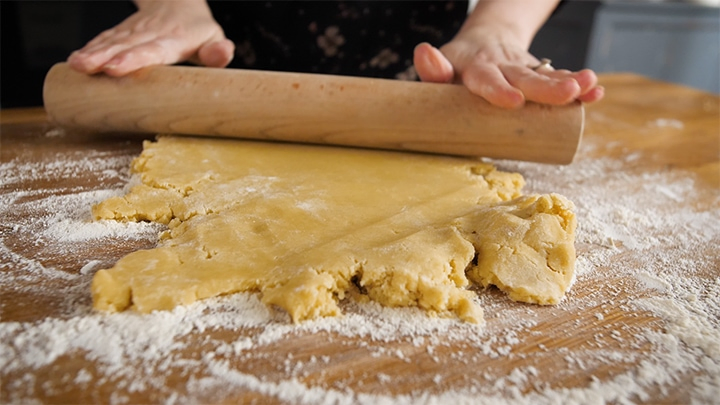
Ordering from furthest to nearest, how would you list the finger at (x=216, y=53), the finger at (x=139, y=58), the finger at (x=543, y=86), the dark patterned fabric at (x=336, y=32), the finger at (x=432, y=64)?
1. the dark patterned fabric at (x=336, y=32)
2. the finger at (x=216, y=53)
3. the finger at (x=432, y=64)
4. the finger at (x=139, y=58)
5. the finger at (x=543, y=86)

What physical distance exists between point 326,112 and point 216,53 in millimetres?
588

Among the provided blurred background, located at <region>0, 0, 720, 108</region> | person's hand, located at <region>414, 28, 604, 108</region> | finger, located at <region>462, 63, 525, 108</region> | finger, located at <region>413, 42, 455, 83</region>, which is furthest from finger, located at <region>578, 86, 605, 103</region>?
blurred background, located at <region>0, 0, 720, 108</region>

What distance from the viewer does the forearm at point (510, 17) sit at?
197 centimetres

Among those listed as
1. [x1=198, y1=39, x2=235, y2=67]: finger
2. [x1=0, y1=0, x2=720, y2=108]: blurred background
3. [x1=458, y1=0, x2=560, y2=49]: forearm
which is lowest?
[x1=0, y1=0, x2=720, y2=108]: blurred background

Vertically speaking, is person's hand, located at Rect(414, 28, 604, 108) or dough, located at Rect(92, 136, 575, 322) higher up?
person's hand, located at Rect(414, 28, 604, 108)

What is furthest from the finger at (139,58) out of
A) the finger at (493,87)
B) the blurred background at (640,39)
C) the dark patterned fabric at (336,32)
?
the blurred background at (640,39)

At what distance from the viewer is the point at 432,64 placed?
172 cm

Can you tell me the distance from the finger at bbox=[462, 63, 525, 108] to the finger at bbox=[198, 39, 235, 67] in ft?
2.78

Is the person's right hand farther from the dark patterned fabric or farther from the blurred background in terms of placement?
the blurred background

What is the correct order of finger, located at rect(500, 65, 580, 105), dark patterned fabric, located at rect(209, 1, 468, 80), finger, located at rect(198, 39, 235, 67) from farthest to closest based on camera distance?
1. dark patterned fabric, located at rect(209, 1, 468, 80)
2. finger, located at rect(198, 39, 235, 67)
3. finger, located at rect(500, 65, 580, 105)

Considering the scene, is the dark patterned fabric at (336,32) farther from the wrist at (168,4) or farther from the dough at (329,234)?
the dough at (329,234)

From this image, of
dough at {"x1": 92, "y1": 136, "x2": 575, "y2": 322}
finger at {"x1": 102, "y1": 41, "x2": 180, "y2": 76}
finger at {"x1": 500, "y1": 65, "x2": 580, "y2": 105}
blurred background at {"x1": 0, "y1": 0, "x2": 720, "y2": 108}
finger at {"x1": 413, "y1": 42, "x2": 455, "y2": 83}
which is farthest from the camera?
blurred background at {"x1": 0, "y1": 0, "x2": 720, "y2": 108}

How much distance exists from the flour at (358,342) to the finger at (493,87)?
510mm

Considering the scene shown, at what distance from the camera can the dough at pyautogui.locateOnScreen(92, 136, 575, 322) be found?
1.00 m
